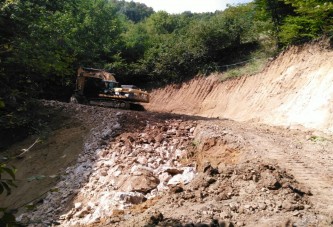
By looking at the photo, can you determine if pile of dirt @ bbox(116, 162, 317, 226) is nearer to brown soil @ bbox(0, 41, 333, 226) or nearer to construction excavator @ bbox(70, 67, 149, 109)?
brown soil @ bbox(0, 41, 333, 226)

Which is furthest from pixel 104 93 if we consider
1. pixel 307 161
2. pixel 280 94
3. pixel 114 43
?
pixel 114 43

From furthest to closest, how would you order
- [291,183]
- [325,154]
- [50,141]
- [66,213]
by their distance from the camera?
[50,141] < [325,154] < [66,213] < [291,183]

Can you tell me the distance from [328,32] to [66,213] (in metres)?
12.0

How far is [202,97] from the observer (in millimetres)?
20156

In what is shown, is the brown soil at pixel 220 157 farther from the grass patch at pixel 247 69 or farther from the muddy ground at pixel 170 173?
the grass patch at pixel 247 69

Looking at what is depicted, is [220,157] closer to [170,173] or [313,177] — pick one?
[170,173]

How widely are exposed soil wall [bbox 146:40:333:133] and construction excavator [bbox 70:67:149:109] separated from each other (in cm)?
424

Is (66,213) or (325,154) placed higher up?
(325,154)

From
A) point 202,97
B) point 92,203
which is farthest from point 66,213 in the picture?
point 202,97

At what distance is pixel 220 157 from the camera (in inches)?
357

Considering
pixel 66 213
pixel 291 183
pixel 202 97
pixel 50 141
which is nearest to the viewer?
pixel 291 183

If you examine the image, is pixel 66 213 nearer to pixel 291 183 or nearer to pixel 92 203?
pixel 92 203

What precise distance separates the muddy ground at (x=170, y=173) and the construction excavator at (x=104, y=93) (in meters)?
2.68

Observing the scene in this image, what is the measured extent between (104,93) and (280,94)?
8.00 meters
